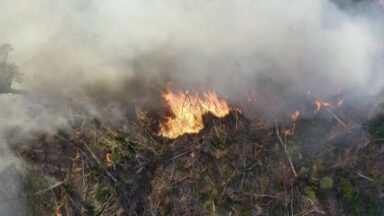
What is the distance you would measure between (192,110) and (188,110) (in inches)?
4.4

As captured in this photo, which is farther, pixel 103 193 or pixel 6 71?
pixel 103 193

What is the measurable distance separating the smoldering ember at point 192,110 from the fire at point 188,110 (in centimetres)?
3

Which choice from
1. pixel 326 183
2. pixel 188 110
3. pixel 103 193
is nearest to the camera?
pixel 326 183

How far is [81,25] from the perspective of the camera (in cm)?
1301

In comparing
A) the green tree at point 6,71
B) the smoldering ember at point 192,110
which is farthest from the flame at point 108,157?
the green tree at point 6,71

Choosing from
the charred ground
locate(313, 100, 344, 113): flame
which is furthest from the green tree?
locate(313, 100, 344, 113): flame

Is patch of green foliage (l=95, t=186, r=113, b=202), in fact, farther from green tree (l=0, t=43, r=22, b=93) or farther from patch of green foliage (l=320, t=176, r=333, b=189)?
patch of green foliage (l=320, t=176, r=333, b=189)

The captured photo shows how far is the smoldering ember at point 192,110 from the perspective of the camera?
489 inches

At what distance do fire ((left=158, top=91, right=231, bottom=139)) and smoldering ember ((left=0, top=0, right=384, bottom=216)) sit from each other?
0.10 ft

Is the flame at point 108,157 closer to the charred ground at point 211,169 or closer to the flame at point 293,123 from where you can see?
the charred ground at point 211,169

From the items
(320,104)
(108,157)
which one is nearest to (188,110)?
(108,157)

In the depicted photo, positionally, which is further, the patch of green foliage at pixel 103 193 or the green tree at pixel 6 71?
the patch of green foliage at pixel 103 193

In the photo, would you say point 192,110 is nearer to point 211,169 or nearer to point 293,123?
point 211,169

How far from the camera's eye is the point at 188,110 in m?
12.5
